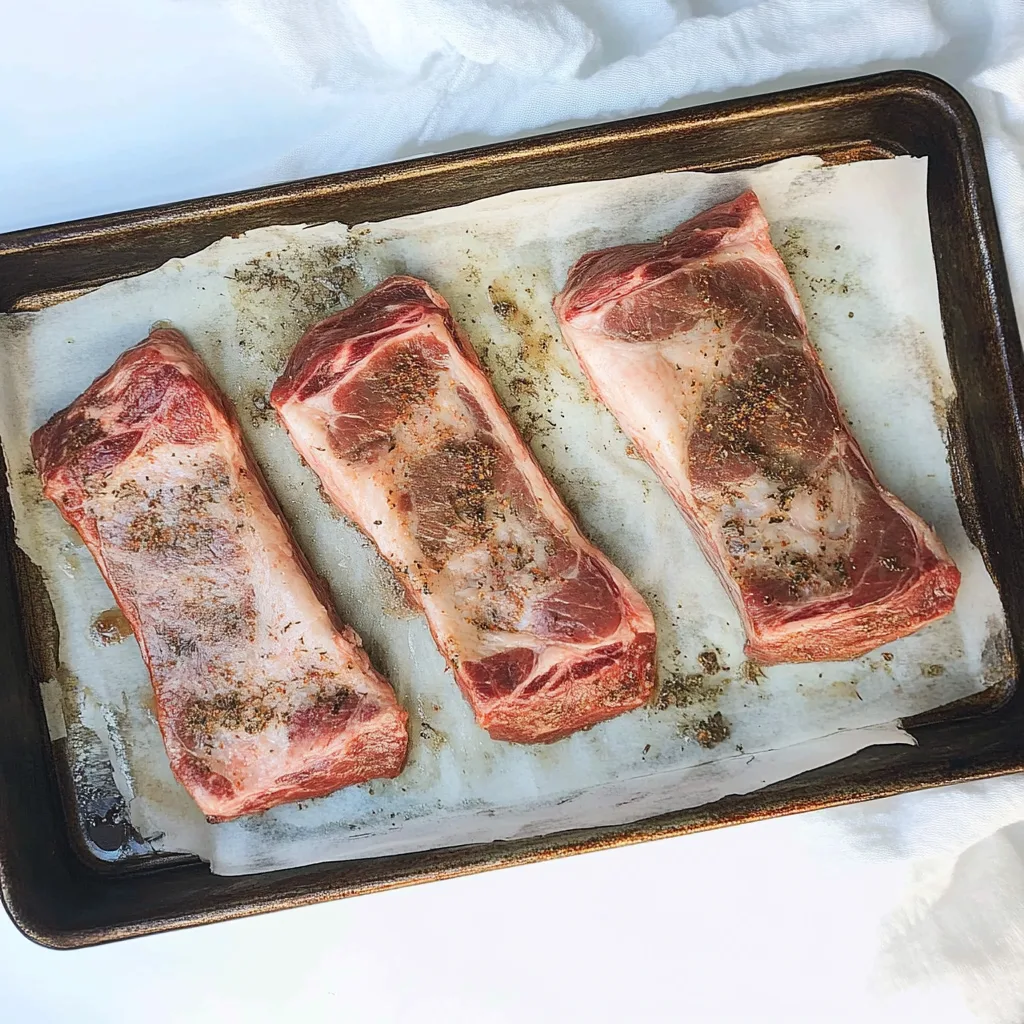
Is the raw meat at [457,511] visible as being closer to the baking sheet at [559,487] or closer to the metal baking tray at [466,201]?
the baking sheet at [559,487]

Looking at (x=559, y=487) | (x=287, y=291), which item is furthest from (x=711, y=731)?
(x=287, y=291)

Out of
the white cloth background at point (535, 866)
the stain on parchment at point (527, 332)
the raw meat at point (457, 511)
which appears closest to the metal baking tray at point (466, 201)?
the white cloth background at point (535, 866)

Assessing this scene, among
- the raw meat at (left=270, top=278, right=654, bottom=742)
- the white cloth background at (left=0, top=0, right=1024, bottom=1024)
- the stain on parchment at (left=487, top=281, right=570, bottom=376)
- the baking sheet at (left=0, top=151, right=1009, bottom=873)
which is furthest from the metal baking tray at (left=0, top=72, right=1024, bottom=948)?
the raw meat at (left=270, top=278, right=654, bottom=742)

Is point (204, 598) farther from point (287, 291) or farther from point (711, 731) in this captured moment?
point (711, 731)

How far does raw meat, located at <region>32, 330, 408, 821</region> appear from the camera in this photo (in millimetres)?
2783

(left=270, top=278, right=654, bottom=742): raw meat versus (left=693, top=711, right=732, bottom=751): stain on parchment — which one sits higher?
(left=270, top=278, right=654, bottom=742): raw meat

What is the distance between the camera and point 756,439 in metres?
2.74

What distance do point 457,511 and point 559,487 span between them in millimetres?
411

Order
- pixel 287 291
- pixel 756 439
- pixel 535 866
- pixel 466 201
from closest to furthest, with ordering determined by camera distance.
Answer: pixel 756 439 < pixel 466 201 < pixel 287 291 < pixel 535 866

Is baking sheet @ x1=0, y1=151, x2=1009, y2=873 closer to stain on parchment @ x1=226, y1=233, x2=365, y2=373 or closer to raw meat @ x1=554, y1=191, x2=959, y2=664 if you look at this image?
stain on parchment @ x1=226, y1=233, x2=365, y2=373

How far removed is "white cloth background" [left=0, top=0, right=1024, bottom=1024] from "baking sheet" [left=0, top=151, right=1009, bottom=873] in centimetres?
34

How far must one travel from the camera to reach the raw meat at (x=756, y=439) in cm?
273

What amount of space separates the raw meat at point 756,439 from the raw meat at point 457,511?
0.44 metres

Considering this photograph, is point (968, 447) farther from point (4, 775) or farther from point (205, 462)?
point (4, 775)
